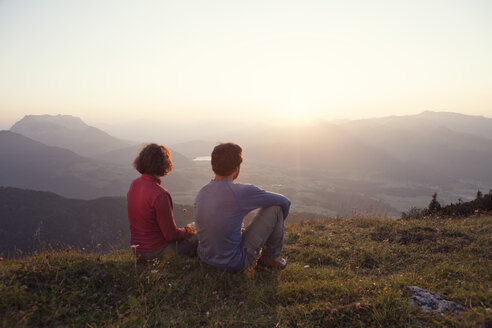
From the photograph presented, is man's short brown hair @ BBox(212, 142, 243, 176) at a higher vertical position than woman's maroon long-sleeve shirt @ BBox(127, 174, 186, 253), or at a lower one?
higher

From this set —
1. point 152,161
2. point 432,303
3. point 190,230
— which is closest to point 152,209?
point 152,161

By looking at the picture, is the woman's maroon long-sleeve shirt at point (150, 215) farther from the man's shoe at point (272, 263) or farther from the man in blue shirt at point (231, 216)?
the man's shoe at point (272, 263)

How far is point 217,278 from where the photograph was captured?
441cm

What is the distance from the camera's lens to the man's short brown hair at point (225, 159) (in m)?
4.22

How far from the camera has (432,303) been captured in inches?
135

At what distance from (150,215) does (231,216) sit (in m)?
1.40

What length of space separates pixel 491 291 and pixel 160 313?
175 inches

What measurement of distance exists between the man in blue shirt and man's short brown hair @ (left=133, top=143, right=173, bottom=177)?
78 centimetres

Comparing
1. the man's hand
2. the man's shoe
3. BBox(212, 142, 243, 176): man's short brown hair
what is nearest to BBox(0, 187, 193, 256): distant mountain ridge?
the man's hand

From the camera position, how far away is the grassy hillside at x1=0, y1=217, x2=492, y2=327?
10.5 ft

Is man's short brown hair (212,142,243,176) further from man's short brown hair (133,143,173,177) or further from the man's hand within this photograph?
the man's hand

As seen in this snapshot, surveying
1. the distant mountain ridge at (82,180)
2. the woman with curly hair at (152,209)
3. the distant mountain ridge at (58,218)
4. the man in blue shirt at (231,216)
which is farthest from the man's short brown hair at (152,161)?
the distant mountain ridge at (82,180)

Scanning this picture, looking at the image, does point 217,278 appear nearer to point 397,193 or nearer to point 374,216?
point 374,216

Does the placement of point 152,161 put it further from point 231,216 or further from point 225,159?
point 231,216
